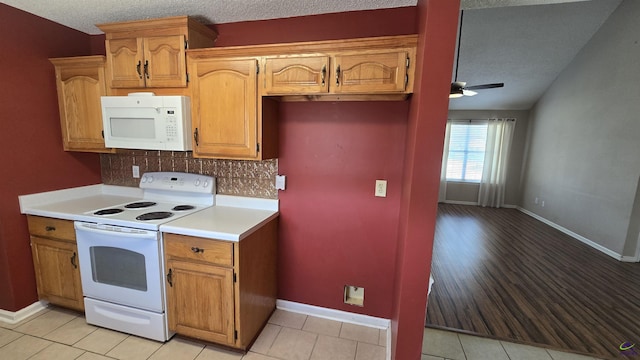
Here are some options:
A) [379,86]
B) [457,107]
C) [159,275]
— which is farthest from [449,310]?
[457,107]

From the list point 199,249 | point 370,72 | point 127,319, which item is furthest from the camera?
point 127,319

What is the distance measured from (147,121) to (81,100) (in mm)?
724

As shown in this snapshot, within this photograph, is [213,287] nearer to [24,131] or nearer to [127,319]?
[127,319]

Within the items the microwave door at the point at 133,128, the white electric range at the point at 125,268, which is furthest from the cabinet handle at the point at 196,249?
the microwave door at the point at 133,128

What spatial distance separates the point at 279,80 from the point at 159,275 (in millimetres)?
1555

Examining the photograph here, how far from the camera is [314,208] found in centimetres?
219

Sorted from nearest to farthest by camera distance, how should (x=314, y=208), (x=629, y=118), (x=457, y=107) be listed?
(x=314, y=208)
(x=629, y=118)
(x=457, y=107)

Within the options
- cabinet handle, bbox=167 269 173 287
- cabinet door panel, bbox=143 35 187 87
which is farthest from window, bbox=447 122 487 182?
cabinet handle, bbox=167 269 173 287

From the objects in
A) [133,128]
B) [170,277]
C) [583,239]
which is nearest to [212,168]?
[133,128]

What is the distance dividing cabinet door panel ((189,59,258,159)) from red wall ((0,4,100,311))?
1.35 m

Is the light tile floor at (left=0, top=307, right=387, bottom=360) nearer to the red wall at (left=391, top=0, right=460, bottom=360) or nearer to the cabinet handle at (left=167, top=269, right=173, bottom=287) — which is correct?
the cabinet handle at (left=167, top=269, right=173, bottom=287)

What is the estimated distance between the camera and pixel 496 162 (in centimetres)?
656

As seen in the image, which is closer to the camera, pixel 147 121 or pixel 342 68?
pixel 342 68

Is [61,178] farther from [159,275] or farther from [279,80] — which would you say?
[279,80]
